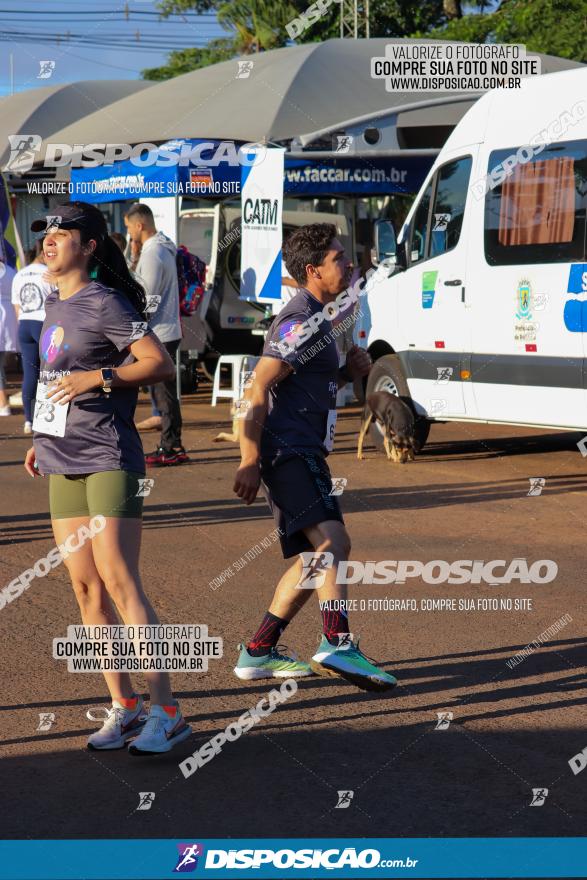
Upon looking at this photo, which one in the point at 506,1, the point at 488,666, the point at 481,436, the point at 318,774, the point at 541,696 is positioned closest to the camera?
the point at 318,774

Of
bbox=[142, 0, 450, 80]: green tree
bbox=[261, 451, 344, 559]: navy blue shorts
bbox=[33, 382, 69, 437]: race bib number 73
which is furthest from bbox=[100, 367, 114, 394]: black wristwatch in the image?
bbox=[142, 0, 450, 80]: green tree

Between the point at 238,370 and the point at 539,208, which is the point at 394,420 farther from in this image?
the point at 238,370

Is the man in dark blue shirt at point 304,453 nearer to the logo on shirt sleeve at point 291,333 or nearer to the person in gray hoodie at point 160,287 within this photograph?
the logo on shirt sleeve at point 291,333

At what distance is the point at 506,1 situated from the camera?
29.0 m

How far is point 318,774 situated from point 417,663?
1.51 m

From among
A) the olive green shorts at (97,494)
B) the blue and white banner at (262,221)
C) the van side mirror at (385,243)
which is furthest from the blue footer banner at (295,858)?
the blue and white banner at (262,221)

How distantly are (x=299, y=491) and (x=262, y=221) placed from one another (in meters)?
8.67

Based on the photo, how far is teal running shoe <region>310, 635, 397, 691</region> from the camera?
5.34 metres

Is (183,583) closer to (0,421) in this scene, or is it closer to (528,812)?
(528,812)

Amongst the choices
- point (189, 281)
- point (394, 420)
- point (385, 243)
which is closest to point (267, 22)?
point (189, 281)

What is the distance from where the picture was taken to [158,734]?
185 inches

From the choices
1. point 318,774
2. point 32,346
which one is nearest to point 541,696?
point 318,774

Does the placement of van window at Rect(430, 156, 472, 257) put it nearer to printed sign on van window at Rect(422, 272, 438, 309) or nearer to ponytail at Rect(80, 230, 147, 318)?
printed sign on van window at Rect(422, 272, 438, 309)

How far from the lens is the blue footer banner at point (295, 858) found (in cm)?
373
